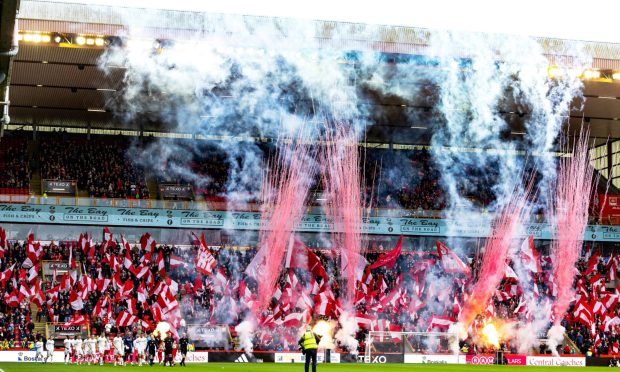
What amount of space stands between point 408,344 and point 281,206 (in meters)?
8.93

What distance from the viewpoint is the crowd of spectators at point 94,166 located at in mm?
49594

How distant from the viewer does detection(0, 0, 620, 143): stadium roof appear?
1490 inches

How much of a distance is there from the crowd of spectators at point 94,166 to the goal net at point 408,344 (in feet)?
49.4

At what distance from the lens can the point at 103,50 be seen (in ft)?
128

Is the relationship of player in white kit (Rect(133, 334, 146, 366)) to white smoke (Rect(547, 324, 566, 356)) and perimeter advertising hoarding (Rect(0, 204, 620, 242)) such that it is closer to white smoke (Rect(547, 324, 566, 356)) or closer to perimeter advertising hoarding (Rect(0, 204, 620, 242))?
perimeter advertising hoarding (Rect(0, 204, 620, 242))

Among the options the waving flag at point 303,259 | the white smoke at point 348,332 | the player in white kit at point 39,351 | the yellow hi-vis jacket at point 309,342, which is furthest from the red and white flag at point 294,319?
the yellow hi-vis jacket at point 309,342

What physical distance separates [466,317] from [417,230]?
790 cm

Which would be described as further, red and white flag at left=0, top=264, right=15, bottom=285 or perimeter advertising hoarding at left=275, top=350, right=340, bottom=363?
red and white flag at left=0, top=264, right=15, bottom=285

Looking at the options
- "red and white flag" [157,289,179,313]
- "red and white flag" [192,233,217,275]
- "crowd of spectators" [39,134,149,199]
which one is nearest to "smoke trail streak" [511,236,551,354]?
"red and white flag" [192,233,217,275]

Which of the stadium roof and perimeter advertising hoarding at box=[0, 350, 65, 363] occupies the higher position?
the stadium roof

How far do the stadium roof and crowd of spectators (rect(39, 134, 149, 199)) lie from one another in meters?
2.18

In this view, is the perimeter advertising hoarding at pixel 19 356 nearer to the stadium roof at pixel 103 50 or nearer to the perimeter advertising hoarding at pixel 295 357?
the perimeter advertising hoarding at pixel 295 357

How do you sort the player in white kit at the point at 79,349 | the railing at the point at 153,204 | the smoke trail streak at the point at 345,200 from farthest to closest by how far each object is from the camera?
the railing at the point at 153,204 < the smoke trail streak at the point at 345,200 < the player in white kit at the point at 79,349

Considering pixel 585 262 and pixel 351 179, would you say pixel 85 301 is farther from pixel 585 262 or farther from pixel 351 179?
pixel 585 262
